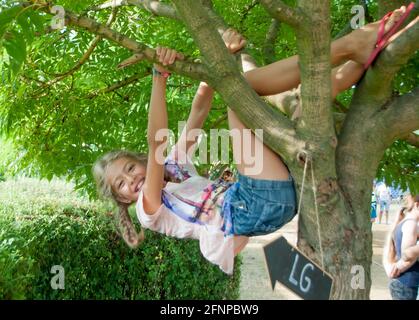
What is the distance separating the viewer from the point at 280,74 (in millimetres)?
1913

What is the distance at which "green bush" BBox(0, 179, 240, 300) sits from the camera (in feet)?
14.5

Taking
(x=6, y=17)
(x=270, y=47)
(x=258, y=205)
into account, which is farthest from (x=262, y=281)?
(x=6, y=17)

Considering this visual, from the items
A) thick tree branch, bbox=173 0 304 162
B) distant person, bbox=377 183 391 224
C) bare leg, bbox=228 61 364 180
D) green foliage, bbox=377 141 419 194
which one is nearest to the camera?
thick tree branch, bbox=173 0 304 162

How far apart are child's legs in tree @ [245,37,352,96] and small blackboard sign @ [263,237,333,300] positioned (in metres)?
0.61

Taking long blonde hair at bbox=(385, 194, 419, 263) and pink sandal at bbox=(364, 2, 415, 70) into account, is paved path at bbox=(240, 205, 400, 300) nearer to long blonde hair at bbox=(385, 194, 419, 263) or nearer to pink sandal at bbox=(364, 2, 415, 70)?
long blonde hair at bbox=(385, 194, 419, 263)

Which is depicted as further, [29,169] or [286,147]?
[29,169]

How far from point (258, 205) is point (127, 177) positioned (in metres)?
0.72

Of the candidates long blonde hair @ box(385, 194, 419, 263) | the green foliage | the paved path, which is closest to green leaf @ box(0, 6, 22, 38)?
the green foliage

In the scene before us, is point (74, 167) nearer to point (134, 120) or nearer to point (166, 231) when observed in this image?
point (134, 120)

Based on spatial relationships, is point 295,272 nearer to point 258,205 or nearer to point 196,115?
point 258,205

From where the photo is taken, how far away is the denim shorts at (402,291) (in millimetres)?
4441

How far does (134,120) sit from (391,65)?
1.95 metres

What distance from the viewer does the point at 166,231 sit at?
2.31m
